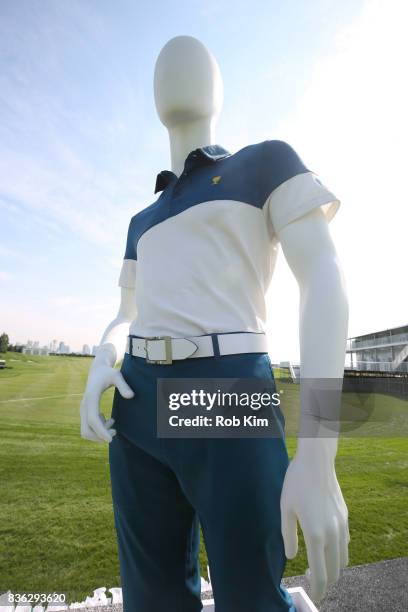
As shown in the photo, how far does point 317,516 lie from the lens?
827 mm

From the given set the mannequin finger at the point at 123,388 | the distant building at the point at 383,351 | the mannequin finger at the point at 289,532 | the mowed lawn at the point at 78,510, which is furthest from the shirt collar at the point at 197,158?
the distant building at the point at 383,351

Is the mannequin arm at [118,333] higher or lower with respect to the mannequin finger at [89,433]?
higher

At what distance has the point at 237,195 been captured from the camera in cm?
112

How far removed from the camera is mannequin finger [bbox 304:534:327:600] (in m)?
0.82

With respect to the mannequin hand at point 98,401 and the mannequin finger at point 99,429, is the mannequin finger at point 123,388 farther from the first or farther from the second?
the mannequin finger at point 99,429

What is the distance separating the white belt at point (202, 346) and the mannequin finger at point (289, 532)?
1.45 feet

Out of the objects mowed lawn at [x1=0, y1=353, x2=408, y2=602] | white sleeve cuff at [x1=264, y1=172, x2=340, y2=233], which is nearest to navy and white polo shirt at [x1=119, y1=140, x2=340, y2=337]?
white sleeve cuff at [x1=264, y1=172, x2=340, y2=233]

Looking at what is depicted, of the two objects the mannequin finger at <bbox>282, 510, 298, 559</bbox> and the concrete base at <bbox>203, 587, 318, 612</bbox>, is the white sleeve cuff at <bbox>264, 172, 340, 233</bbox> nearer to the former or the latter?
the mannequin finger at <bbox>282, 510, 298, 559</bbox>

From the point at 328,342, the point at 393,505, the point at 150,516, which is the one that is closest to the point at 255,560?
the point at 150,516

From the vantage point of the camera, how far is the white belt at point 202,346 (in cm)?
105

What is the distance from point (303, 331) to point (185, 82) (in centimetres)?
107

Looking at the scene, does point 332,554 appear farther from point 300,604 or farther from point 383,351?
point 383,351

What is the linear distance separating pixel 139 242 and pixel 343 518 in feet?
3.77

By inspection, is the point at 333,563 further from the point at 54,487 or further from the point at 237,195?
the point at 54,487
